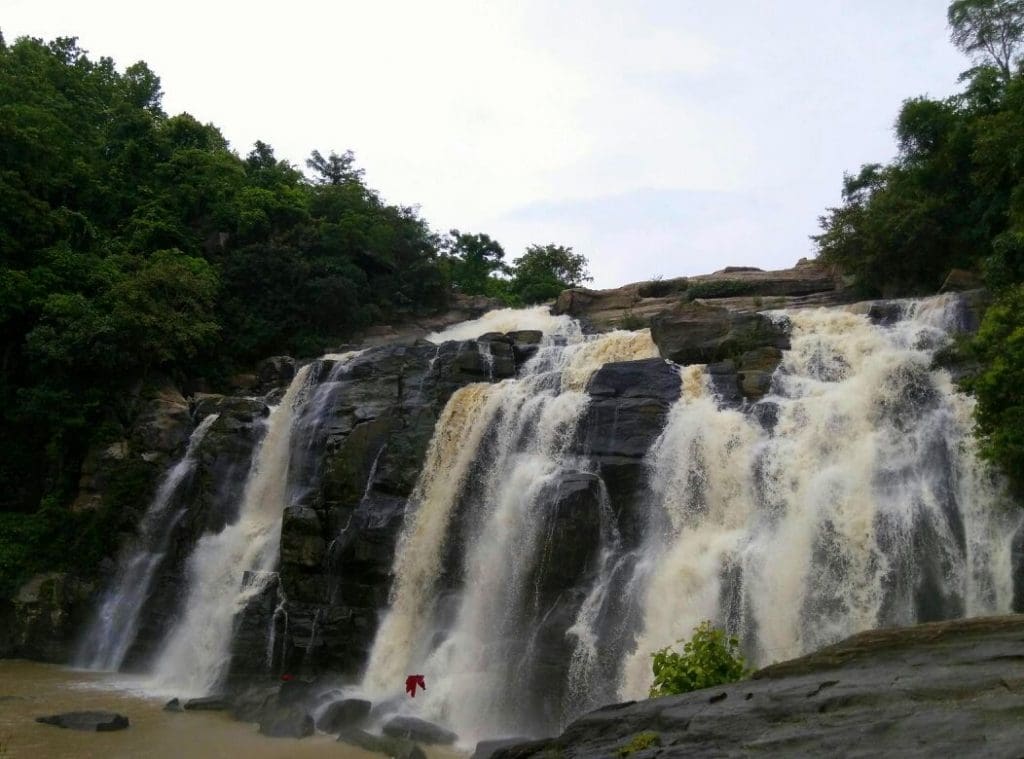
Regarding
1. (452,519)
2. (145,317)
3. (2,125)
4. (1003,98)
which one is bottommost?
(452,519)

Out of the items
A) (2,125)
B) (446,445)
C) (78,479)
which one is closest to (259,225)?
(2,125)

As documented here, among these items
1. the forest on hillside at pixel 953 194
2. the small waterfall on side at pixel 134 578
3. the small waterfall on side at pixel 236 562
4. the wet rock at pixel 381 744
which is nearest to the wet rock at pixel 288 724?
the wet rock at pixel 381 744

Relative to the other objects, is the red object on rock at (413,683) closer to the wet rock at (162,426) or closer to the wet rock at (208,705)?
the wet rock at (208,705)

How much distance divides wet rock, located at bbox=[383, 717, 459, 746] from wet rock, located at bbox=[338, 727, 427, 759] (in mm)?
219

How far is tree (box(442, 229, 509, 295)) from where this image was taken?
5166cm

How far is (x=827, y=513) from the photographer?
15469 mm

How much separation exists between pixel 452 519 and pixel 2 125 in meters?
23.5

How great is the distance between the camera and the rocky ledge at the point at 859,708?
5.91 meters

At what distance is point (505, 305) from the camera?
44031 millimetres

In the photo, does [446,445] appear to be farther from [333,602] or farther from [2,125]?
A: [2,125]

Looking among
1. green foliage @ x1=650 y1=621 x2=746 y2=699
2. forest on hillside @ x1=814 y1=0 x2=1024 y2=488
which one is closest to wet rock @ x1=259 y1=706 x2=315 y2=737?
green foliage @ x1=650 y1=621 x2=746 y2=699

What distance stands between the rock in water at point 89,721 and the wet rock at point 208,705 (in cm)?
168

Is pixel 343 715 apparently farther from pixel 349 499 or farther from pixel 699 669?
pixel 699 669

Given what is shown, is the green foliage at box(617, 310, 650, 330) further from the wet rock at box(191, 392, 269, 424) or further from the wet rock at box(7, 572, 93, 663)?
the wet rock at box(7, 572, 93, 663)
